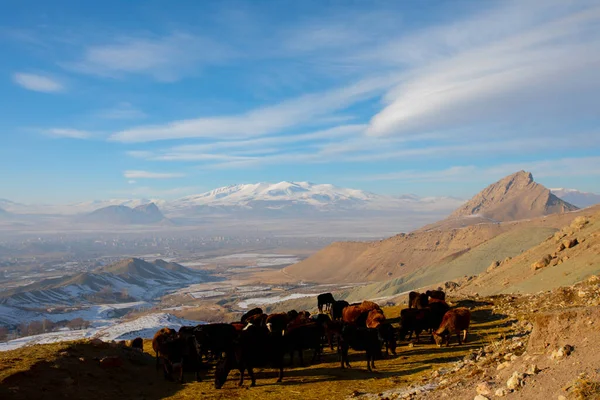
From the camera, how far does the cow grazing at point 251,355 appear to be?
500 inches

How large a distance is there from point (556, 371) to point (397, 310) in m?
19.5

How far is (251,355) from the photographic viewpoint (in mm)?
12859

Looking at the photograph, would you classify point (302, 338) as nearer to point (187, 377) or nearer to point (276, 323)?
point (276, 323)

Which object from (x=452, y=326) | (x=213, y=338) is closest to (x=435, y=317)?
(x=452, y=326)

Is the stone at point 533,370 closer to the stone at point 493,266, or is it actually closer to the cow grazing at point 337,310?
the cow grazing at point 337,310

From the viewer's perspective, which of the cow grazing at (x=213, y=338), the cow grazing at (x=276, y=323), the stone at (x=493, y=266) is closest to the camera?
the cow grazing at (x=213, y=338)

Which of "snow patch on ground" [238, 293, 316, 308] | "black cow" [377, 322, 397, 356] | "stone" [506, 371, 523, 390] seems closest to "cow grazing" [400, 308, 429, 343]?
"black cow" [377, 322, 397, 356]

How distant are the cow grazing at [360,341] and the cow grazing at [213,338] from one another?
173 inches

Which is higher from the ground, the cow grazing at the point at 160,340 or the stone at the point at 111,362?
the cow grazing at the point at 160,340

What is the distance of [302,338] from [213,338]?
388cm

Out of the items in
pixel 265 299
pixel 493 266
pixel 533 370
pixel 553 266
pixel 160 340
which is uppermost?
pixel 533 370

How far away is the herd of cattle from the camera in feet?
42.6

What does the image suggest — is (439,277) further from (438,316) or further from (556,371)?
(556,371)

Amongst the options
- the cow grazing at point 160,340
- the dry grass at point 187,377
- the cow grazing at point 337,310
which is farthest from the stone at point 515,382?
the cow grazing at point 337,310
